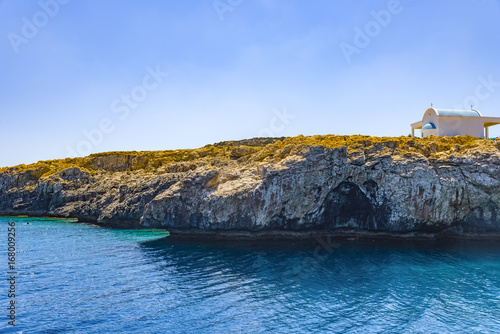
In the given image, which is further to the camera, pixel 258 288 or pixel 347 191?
pixel 347 191

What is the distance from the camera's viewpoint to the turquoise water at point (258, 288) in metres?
15.5

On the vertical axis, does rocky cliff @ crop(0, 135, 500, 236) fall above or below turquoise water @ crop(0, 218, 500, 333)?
above

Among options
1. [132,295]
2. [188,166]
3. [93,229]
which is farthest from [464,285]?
[93,229]

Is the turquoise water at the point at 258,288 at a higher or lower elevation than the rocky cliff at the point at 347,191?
lower

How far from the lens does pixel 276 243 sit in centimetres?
3272

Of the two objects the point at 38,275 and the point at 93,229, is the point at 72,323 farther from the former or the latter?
the point at 93,229

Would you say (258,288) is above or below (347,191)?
below

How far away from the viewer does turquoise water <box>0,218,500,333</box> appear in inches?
609

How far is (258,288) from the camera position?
2008 cm

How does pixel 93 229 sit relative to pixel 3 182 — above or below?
below

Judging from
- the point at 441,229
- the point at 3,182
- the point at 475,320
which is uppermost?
the point at 3,182

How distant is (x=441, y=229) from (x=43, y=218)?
6044 cm

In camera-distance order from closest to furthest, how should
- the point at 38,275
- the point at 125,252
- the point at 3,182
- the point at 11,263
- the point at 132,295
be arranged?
the point at 132,295 → the point at 38,275 → the point at 11,263 → the point at 125,252 → the point at 3,182

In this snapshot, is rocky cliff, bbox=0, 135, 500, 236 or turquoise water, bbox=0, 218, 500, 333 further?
rocky cliff, bbox=0, 135, 500, 236
